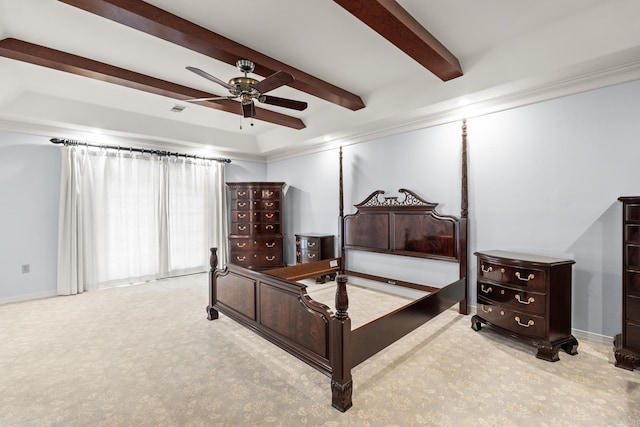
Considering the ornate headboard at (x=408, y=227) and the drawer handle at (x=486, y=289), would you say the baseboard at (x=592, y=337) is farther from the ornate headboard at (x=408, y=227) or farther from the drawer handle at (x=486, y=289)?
the ornate headboard at (x=408, y=227)

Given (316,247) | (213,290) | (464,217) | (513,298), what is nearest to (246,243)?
(316,247)

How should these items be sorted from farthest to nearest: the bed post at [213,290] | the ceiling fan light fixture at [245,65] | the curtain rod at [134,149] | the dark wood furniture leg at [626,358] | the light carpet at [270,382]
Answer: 1. the curtain rod at [134,149]
2. the bed post at [213,290]
3. the ceiling fan light fixture at [245,65]
4. the dark wood furniture leg at [626,358]
5. the light carpet at [270,382]

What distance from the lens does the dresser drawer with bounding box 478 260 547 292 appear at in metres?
2.46

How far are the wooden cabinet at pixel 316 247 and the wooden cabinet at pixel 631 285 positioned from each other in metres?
3.58

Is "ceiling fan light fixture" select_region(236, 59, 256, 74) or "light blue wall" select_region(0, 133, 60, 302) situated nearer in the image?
A: "ceiling fan light fixture" select_region(236, 59, 256, 74)

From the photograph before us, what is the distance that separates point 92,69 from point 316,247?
12.0ft

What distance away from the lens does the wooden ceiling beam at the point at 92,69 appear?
2512 mm

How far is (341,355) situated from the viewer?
1.85 meters

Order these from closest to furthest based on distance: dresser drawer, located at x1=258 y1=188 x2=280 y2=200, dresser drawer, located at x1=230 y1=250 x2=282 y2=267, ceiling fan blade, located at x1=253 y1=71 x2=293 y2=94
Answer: ceiling fan blade, located at x1=253 y1=71 x2=293 y2=94 → dresser drawer, located at x1=230 y1=250 x2=282 y2=267 → dresser drawer, located at x1=258 y1=188 x2=280 y2=200

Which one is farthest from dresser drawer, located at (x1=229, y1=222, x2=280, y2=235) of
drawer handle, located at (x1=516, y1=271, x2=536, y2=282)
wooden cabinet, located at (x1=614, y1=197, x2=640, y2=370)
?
wooden cabinet, located at (x1=614, y1=197, x2=640, y2=370)

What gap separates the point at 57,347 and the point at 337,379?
2.68 metres

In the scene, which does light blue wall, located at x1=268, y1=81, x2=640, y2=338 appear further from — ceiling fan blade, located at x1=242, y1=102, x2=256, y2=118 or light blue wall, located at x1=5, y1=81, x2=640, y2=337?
ceiling fan blade, located at x1=242, y1=102, x2=256, y2=118

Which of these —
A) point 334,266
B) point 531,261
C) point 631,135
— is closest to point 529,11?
point 631,135

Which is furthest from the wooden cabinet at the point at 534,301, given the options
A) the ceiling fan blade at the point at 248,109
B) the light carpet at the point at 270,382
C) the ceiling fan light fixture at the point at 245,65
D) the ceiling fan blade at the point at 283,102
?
the ceiling fan light fixture at the point at 245,65
